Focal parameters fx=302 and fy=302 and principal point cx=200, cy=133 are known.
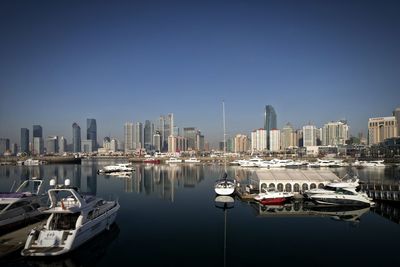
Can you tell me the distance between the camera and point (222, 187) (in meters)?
36.8

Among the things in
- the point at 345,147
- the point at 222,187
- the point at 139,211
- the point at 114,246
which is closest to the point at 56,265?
the point at 114,246

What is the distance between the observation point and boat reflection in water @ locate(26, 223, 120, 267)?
16203 mm

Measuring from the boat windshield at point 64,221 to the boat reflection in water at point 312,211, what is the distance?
640 inches

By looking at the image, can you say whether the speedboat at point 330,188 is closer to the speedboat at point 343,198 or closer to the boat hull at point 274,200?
the speedboat at point 343,198

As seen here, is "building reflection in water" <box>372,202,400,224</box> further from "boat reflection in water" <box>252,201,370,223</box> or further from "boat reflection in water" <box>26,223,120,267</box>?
"boat reflection in water" <box>26,223,120,267</box>

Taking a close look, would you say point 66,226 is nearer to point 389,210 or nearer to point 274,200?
point 274,200

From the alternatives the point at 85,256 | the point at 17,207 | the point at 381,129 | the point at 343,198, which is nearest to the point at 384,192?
the point at 343,198

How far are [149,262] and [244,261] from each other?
17.1 ft

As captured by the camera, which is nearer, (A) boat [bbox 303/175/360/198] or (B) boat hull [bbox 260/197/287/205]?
(B) boat hull [bbox 260/197/287/205]

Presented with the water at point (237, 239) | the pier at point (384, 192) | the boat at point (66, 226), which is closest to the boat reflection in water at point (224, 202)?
the water at point (237, 239)

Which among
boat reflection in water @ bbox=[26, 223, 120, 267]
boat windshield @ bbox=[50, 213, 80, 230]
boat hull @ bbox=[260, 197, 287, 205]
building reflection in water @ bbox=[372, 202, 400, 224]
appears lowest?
building reflection in water @ bbox=[372, 202, 400, 224]

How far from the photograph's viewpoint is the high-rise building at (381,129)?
578ft

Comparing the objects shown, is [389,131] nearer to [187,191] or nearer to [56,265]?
[187,191]

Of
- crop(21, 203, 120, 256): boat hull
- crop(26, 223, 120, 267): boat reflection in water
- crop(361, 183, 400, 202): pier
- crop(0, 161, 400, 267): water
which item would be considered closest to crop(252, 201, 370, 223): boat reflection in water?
crop(0, 161, 400, 267): water
